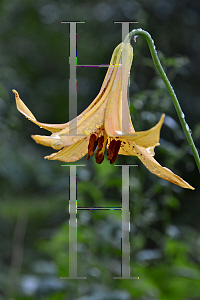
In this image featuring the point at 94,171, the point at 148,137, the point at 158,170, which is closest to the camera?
the point at 148,137

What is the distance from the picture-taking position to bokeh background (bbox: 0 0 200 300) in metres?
1.53

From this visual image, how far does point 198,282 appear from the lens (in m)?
1.60

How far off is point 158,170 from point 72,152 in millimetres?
240

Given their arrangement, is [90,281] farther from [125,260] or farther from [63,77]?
[63,77]

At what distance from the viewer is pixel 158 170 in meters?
0.84

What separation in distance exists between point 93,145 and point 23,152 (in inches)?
73.3

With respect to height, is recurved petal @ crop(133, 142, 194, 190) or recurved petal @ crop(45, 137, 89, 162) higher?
recurved petal @ crop(45, 137, 89, 162)

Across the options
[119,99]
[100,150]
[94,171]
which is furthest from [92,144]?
[94,171]

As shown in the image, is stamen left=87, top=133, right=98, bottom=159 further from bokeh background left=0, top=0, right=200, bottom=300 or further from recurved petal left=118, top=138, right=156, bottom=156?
bokeh background left=0, top=0, right=200, bottom=300

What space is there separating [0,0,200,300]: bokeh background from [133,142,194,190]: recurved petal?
540 mm

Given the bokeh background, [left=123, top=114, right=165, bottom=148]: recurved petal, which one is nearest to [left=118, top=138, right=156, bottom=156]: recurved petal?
[left=123, top=114, right=165, bottom=148]: recurved petal

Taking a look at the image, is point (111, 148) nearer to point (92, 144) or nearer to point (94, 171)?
point (92, 144)

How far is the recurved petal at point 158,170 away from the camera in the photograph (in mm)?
792

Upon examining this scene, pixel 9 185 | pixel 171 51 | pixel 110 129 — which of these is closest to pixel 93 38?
pixel 171 51
